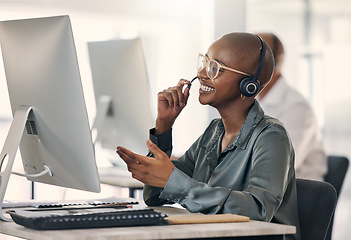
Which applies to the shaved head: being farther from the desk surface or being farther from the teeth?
the desk surface

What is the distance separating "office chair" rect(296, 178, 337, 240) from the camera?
191cm

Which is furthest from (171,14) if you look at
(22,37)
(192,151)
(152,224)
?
(152,224)

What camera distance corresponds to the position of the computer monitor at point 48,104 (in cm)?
163

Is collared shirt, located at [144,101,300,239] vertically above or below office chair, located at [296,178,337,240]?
above

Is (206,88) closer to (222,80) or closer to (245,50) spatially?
(222,80)

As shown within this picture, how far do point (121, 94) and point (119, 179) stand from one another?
1.49 feet

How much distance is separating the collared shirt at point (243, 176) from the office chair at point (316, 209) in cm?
5

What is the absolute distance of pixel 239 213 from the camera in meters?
1.70

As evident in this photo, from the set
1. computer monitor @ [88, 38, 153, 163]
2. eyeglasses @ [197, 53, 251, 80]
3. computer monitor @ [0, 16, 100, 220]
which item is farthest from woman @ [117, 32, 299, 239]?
computer monitor @ [88, 38, 153, 163]

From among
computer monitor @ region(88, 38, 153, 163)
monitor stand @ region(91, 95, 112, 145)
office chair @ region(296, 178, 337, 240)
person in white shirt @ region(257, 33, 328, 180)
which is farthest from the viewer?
person in white shirt @ region(257, 33, 328, 180)

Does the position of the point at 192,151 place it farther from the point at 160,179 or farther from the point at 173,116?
the point at 160,179

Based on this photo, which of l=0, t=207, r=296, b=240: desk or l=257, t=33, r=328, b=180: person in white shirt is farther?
l=257, t=33, r=328, b=180: person in white shirt

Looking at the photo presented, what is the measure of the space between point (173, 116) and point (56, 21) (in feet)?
2.04

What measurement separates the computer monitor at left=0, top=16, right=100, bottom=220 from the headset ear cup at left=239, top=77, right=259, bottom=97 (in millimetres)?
531
